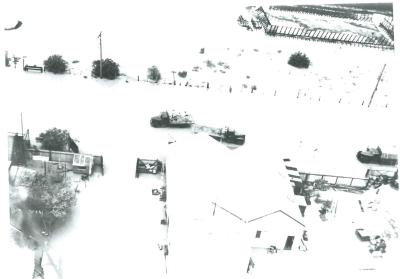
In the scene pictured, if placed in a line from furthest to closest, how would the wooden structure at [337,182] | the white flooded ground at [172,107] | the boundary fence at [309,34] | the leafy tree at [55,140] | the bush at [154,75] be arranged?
the boundary fence at [309,34] → the bush at [154,75] → the wooden structure at [337,182] → the leafy tree at [55,140] → the white flooded ground at [172,107]

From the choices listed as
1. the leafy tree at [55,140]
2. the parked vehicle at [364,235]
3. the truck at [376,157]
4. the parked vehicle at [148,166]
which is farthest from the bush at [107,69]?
the parked vehicle at [364,235]

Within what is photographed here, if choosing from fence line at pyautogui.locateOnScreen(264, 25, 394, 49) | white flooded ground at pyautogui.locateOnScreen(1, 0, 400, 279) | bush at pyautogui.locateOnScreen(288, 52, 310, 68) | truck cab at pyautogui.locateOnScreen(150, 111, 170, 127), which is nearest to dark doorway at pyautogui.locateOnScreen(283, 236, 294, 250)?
white flooded ground at pyautogui.locateOnScreen(1, 0, 400, 279)

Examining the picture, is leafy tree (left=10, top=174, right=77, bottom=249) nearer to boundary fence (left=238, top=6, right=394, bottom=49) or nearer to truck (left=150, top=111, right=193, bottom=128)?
truck (left=150, top=111, right=193, bottom=128)

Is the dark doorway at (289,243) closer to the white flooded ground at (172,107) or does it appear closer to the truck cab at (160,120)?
the white flooded ground at (172,107)

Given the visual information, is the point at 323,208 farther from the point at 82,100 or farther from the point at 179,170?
the point at 82,100

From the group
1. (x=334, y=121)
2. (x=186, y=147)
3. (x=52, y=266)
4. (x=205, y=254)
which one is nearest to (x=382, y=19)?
(x=334, y=121)

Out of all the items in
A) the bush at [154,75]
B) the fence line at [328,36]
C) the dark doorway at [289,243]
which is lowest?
the dark doorway at [289,243]

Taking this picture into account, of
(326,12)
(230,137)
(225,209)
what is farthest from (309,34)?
(225,209)
